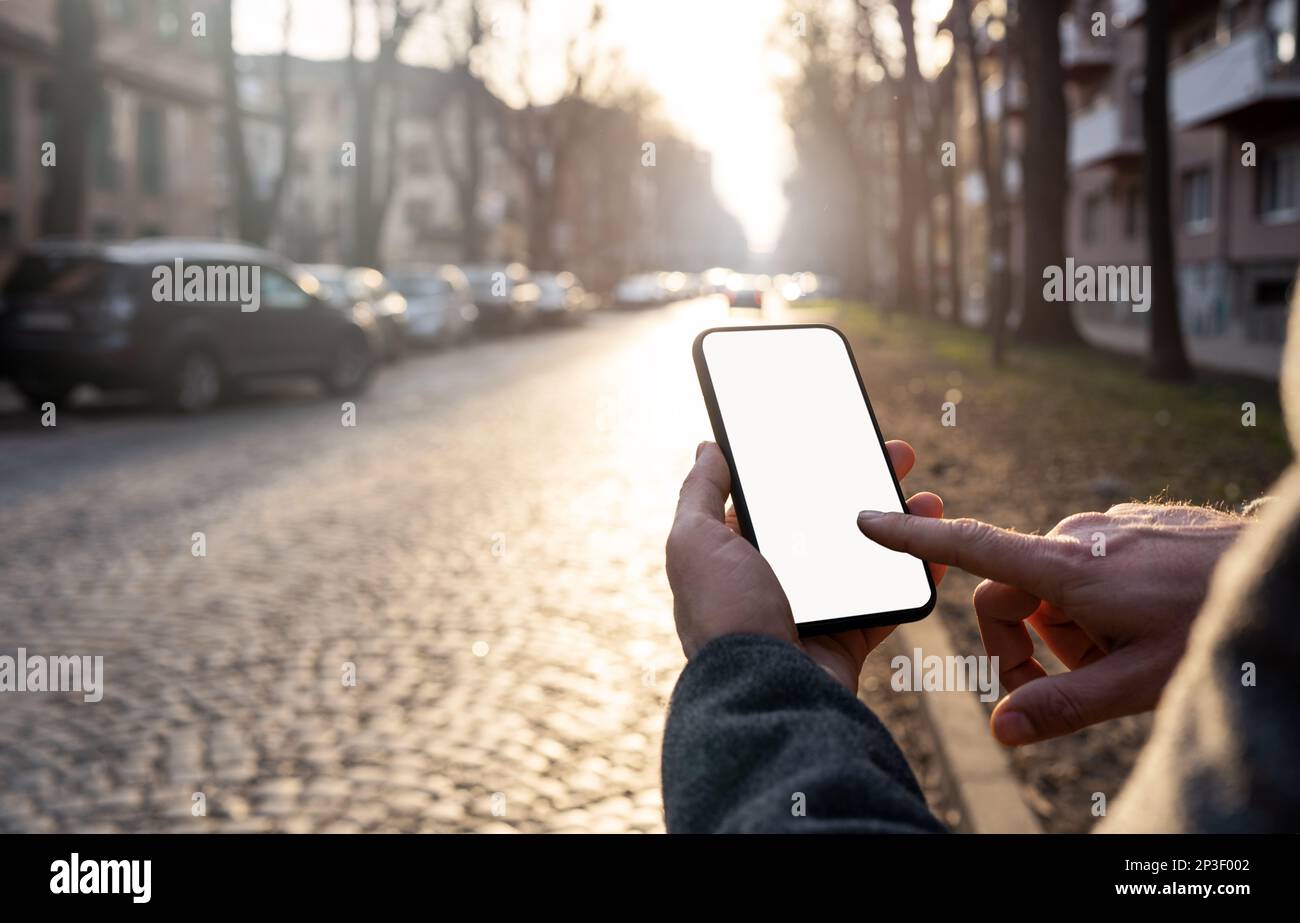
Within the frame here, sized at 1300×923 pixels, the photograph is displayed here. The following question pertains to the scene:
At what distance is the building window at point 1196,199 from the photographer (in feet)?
102

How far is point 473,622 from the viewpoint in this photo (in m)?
6.48

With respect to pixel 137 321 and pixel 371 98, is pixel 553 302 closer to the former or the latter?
pixel 371 98

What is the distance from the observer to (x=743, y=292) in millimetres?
2010

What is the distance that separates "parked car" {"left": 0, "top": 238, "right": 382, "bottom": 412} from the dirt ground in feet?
27.4

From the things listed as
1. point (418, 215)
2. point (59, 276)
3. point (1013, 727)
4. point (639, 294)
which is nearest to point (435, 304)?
point (59, 276)

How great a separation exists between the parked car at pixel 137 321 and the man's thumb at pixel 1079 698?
14.5 metres

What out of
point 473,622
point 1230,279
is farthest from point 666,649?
point 1230,279

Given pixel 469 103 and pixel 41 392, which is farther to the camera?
pixel 469 103

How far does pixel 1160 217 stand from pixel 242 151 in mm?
17676

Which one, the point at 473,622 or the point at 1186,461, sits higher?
the point at 1186,461

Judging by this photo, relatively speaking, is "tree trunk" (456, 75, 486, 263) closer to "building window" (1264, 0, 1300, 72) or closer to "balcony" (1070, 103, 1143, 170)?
"balcony" (1070, 103, 1143, 170)
